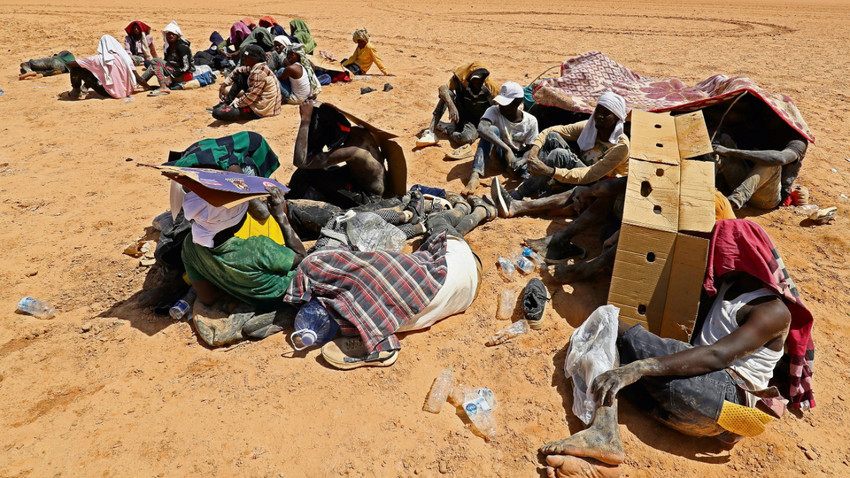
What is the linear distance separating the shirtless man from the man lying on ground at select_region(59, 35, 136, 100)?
6.32 meters

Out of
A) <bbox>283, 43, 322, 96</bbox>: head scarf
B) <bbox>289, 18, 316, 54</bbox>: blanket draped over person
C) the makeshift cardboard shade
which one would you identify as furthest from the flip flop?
<bbox>289, 18, 316, 54</bbox>: blanket draped over person

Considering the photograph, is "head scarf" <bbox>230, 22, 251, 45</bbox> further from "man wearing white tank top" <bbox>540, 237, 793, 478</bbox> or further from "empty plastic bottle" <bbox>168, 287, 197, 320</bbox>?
"man wearing white tank top" <bbox>540, 237, 793, 478</bbox>

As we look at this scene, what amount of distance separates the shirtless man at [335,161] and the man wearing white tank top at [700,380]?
2883mm

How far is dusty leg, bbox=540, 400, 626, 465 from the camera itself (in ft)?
7.85

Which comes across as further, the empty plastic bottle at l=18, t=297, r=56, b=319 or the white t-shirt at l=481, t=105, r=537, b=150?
the white t-shirt at l=481, t=105, r=537, b=150

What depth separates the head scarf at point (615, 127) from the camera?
4359mm

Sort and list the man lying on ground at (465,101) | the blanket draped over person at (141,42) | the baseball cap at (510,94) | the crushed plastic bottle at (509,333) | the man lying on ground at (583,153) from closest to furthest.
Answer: the crushed plastic bottle at (509,333), the man lying on ground at (583,153), the baseball cap at (510,94), the man lying on ground at (465,101), the blanket draped over person at (141,42)

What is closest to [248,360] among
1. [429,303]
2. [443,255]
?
[429,303]

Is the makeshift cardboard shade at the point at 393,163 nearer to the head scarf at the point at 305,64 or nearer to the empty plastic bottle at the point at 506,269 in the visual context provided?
the empty plastic bottle at the point at 506,269

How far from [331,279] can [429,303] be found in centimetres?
67

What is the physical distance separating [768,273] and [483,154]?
139 inches

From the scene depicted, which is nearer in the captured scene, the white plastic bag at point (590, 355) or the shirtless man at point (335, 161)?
the white plastic bag at point (590, 355)

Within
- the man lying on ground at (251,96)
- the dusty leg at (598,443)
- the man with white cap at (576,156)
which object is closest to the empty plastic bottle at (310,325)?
the dusty leg at (598,443)

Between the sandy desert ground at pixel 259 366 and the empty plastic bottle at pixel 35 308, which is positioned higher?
the sandy desert ground at pixel 259 366
